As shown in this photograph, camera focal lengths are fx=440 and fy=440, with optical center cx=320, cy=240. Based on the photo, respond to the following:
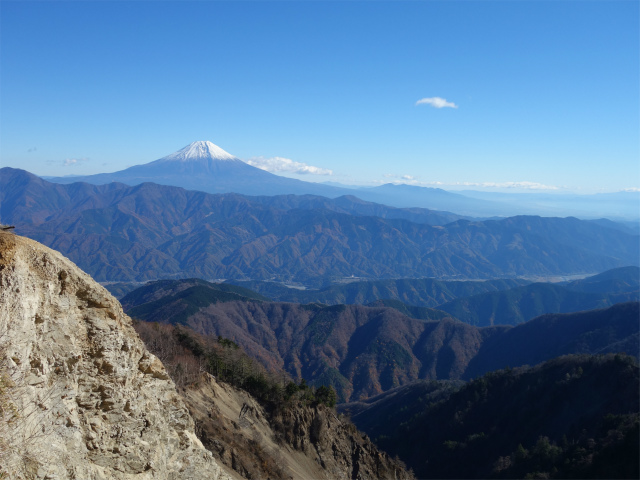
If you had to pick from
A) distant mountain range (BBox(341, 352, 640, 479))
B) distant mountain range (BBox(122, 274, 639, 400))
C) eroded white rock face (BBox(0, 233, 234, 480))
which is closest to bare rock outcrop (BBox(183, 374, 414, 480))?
eroded white rock face (BBox(0, 233, 234, 480))

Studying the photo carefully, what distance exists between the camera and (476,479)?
146 ft

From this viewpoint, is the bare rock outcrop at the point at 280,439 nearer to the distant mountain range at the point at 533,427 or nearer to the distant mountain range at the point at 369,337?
the distant mountain range at the point at 533,427

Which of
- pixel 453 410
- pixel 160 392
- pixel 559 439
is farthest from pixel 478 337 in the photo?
pixel 160 392

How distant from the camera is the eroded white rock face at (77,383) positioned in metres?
8.99

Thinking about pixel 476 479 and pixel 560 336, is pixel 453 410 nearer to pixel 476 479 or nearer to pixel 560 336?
pixel 476 479

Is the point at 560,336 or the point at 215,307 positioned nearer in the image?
the point at 560,336

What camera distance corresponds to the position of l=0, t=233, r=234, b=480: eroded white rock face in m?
8.99

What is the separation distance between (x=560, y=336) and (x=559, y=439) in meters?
75.3

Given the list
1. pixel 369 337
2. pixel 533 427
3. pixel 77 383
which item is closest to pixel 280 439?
pixel 77 383

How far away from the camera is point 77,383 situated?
1026 cm

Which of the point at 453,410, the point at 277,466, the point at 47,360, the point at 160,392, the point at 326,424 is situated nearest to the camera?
the point at 47,360

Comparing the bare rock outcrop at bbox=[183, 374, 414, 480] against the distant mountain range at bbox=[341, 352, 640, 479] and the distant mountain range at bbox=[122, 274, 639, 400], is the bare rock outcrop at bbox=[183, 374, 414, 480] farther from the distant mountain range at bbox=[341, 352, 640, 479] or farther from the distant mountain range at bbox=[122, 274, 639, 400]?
the distant mountain range at bbox=[122, 274, 639, 400]

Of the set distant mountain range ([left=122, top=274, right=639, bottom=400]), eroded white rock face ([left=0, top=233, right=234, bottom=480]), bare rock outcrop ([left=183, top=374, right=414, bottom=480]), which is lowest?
distant mountain range ([left=122, top=274, right=639, bottom=400])

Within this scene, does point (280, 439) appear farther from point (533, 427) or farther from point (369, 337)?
point (369, 337)
